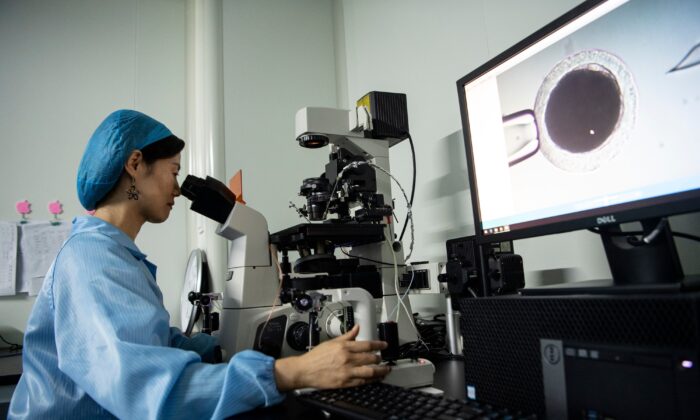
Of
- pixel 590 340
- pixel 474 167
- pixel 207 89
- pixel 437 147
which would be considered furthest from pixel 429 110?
pixel 590 340

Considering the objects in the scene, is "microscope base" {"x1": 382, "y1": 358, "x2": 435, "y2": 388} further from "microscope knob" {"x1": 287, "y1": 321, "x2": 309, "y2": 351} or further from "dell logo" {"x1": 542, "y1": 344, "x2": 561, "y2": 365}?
"dell logo" {"x1": 542, "y1": 344, "x2": 561, "y2": 365}

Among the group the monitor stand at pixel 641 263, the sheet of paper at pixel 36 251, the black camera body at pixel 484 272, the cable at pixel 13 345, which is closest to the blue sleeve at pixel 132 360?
the monitor stand at pixel 641 263

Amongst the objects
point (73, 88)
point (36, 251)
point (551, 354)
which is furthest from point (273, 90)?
point (551, 354)

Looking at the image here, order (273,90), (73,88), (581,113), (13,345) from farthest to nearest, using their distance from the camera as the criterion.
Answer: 1. (273,90)
2. (73,88)
3. (13,345)
4. (581,113)

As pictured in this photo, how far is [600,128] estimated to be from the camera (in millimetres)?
662

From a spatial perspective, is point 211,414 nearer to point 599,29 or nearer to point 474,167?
point 474,167

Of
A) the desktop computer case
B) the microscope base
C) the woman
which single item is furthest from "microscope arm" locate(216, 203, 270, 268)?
the desktop computer case

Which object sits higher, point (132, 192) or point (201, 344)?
point (132, 192)

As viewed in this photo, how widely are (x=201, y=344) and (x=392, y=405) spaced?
0.67 meters

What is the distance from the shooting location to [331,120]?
1330 millimetres

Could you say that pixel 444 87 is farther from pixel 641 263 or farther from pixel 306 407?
pixel 306 407

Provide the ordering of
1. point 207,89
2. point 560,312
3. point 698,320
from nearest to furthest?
point 698,320 → point 560,312 → point 207,89

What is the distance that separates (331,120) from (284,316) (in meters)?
0.61

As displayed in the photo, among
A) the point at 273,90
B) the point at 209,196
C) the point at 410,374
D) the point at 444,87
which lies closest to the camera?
the point at 410,374
